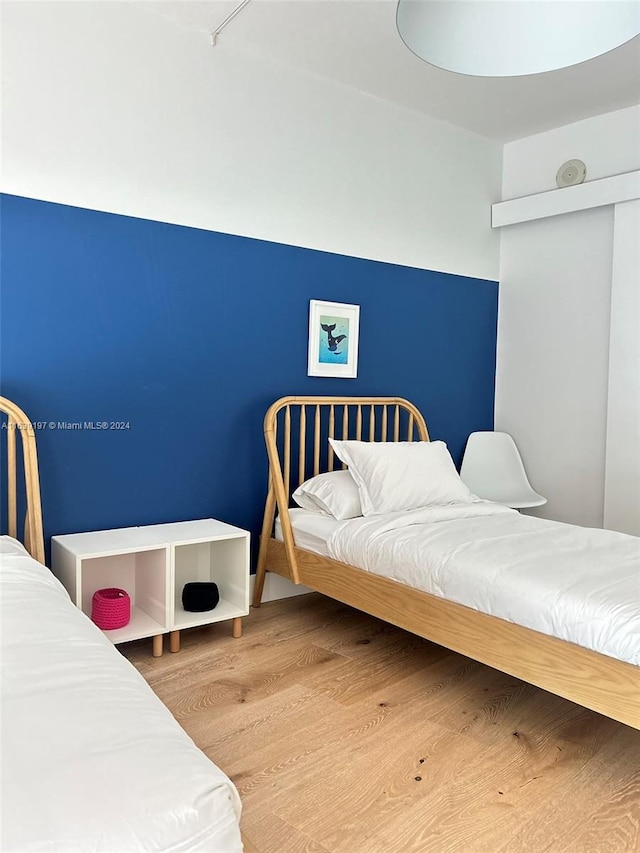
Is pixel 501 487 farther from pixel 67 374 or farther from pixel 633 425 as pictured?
pixel 67 374

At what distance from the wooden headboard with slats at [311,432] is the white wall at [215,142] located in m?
0.81

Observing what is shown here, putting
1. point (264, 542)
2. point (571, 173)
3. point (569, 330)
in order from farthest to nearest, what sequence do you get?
point (569, 330) < point (571, 173) < point (264, 542)

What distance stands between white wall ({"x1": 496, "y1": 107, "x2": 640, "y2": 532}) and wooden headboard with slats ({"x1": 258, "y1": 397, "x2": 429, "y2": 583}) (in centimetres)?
86

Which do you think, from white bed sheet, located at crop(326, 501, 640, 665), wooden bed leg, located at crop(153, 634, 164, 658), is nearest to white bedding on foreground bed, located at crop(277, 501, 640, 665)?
white bed sheet, located at crop(326, 501, 640, 665)

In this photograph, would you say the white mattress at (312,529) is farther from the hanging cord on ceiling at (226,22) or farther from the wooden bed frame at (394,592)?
the hanging cord on ceiling at (226,22)

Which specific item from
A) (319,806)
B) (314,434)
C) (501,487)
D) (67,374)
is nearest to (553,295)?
(501,487)

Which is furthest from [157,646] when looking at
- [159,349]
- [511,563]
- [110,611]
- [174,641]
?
[511,563]

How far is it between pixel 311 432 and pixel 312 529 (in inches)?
26.3

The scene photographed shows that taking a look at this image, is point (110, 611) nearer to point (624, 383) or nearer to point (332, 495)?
point (332, 495)

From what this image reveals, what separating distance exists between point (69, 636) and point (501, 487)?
10.2 ft

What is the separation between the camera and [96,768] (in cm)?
94

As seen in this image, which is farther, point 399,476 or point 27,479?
point 399,476

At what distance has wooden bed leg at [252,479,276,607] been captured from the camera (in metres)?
3.09

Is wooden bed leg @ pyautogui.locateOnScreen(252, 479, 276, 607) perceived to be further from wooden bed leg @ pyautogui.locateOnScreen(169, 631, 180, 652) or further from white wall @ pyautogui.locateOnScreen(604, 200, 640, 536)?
white wall @ pyautogui.locateOnScreen(604, 200, 640, 536)
